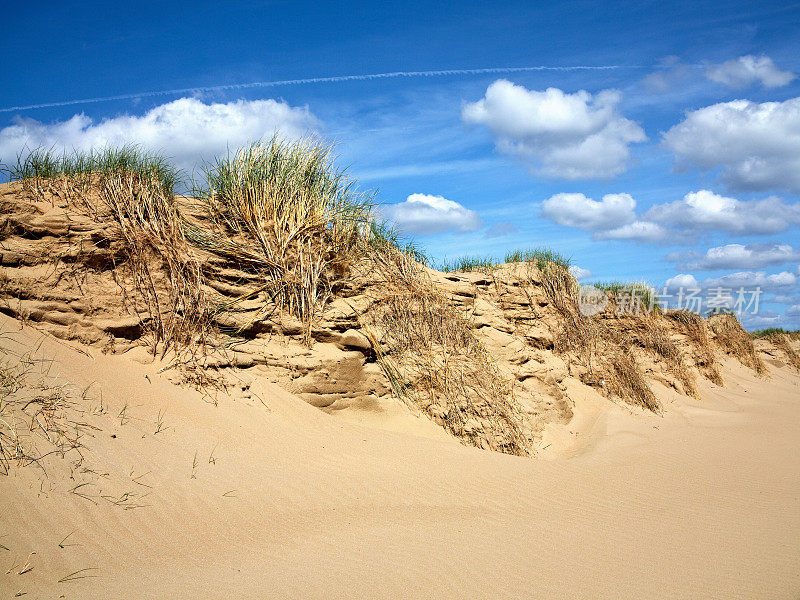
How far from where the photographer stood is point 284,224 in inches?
242

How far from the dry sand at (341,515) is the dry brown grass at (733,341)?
47.0 feet

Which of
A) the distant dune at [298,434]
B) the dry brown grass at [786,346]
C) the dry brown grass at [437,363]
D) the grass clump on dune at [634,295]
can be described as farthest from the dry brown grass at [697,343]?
the dry brown grass at [786,346]

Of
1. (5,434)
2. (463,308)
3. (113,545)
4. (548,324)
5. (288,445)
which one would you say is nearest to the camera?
(113,545)

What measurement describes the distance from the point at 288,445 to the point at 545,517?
2254 millimetres

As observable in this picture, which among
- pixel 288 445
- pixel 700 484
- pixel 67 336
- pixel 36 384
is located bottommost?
pixel 700 484

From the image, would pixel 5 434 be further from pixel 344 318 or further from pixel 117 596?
pixel 344 318

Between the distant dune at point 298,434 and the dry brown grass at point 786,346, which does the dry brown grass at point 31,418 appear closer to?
the distant dune at point 298,434

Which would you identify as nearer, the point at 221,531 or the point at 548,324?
the point at 221,531

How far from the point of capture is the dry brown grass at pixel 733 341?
19.0 meters

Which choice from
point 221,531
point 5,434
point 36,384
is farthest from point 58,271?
point 221,531

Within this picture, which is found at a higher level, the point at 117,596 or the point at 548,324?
the point at 548,324

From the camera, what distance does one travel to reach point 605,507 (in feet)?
16.1

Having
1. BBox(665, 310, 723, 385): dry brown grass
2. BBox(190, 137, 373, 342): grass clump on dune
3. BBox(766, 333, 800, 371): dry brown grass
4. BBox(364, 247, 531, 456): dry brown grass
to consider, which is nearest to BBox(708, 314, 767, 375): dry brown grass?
BBox(665, 310, 723, 385): dry brown grass

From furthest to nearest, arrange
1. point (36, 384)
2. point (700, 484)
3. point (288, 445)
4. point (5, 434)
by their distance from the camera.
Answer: point (700, 484) → point (288, 445) → point (36, 384) → point (5, 434)
